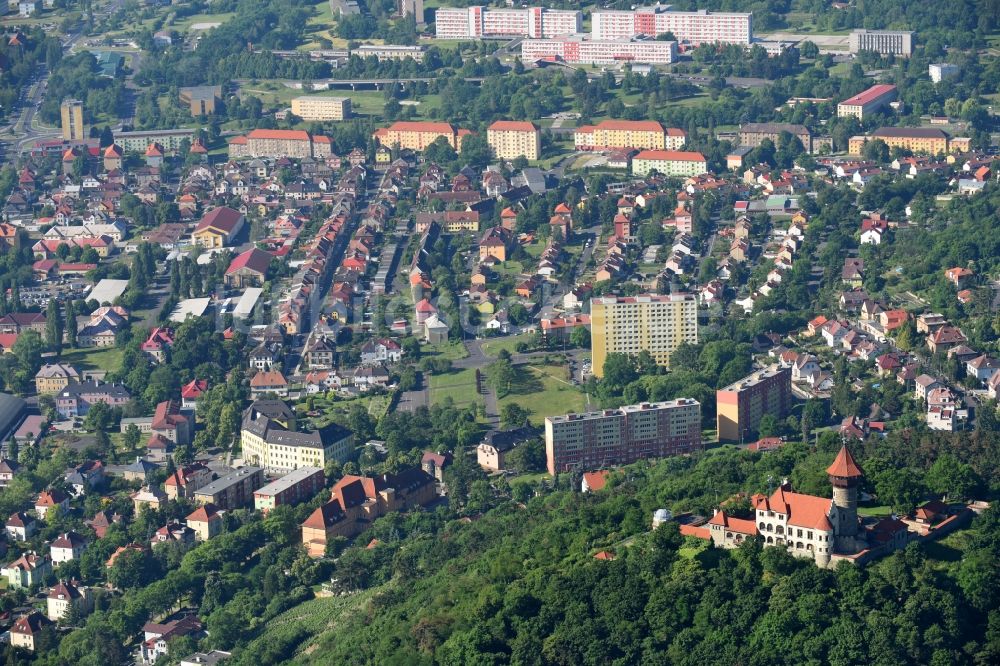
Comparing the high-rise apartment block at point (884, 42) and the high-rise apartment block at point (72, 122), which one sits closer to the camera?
the high-rise apartment block at point (72, 122)

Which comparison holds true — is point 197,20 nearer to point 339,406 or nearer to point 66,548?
point 339,406

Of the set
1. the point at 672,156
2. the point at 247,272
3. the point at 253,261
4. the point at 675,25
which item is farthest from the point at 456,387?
the point at 675,25

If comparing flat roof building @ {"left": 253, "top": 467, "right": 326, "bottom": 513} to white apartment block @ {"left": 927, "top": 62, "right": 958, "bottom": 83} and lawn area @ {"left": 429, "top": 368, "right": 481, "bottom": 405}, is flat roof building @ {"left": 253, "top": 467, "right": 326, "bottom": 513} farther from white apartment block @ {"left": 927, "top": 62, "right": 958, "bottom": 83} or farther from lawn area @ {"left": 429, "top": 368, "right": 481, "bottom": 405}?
white apartment block @ {"left": 927, "top": 62, "right": 958, "bottom": 83}

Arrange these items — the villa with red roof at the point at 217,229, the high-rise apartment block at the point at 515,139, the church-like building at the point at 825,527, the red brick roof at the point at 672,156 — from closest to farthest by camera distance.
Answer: the church-like building at the point at 825,527 < the villa with red roof at the point at 217,229 < the red brick roof at the point at 672,156 < the high-rise apartment block at the point at 515,139

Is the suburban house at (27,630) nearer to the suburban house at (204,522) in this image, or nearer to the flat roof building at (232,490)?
the suburban house at (204,522)

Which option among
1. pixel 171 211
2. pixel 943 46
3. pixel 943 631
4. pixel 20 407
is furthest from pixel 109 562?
pixel 943 46

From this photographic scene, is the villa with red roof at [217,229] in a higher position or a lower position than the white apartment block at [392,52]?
lower

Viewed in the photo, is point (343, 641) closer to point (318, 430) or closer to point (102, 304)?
point (318, 430)

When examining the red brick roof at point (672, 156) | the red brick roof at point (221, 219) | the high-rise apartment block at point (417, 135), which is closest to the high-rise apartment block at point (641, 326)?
the red brick roof at point (221, 219)
